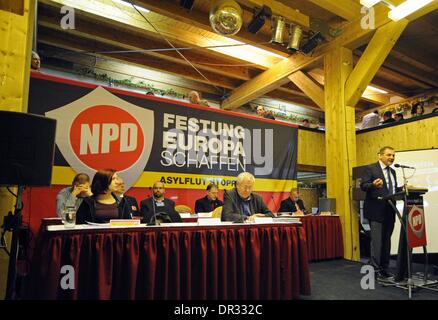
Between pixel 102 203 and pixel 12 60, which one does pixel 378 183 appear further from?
pixel 12 60

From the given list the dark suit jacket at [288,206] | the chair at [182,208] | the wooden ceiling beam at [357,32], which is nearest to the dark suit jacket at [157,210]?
the chair at [182,208]

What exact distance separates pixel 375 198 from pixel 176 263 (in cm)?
248

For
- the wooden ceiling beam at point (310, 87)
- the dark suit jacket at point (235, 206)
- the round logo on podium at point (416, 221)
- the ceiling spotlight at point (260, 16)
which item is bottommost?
the round logo on podium at point (416, 221)

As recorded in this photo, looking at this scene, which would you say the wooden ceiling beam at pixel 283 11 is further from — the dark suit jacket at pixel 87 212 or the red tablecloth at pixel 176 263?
the dark suit jacket at pixel 87 212

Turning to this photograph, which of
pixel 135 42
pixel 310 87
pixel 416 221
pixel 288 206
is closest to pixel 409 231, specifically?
pixel 416 221

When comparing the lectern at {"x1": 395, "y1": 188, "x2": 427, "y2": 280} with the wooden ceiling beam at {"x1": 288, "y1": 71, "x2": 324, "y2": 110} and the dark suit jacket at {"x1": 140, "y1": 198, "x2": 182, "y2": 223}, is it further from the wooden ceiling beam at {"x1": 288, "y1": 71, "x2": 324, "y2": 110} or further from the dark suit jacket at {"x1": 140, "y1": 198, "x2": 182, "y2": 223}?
the wooden ceiling beam at {"x1": 288, "y1": 71, "x2": 324, "y2": 110}

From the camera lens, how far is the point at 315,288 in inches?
122

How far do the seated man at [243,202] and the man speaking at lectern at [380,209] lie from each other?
1266 mm

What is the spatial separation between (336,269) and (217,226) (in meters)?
2.42

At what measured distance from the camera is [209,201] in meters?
4.84

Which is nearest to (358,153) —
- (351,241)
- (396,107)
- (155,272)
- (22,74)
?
(351,241)

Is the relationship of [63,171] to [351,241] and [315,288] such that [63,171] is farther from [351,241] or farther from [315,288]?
[351,241]

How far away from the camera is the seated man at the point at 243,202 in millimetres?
2965

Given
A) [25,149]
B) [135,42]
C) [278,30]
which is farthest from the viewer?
[135,42]
